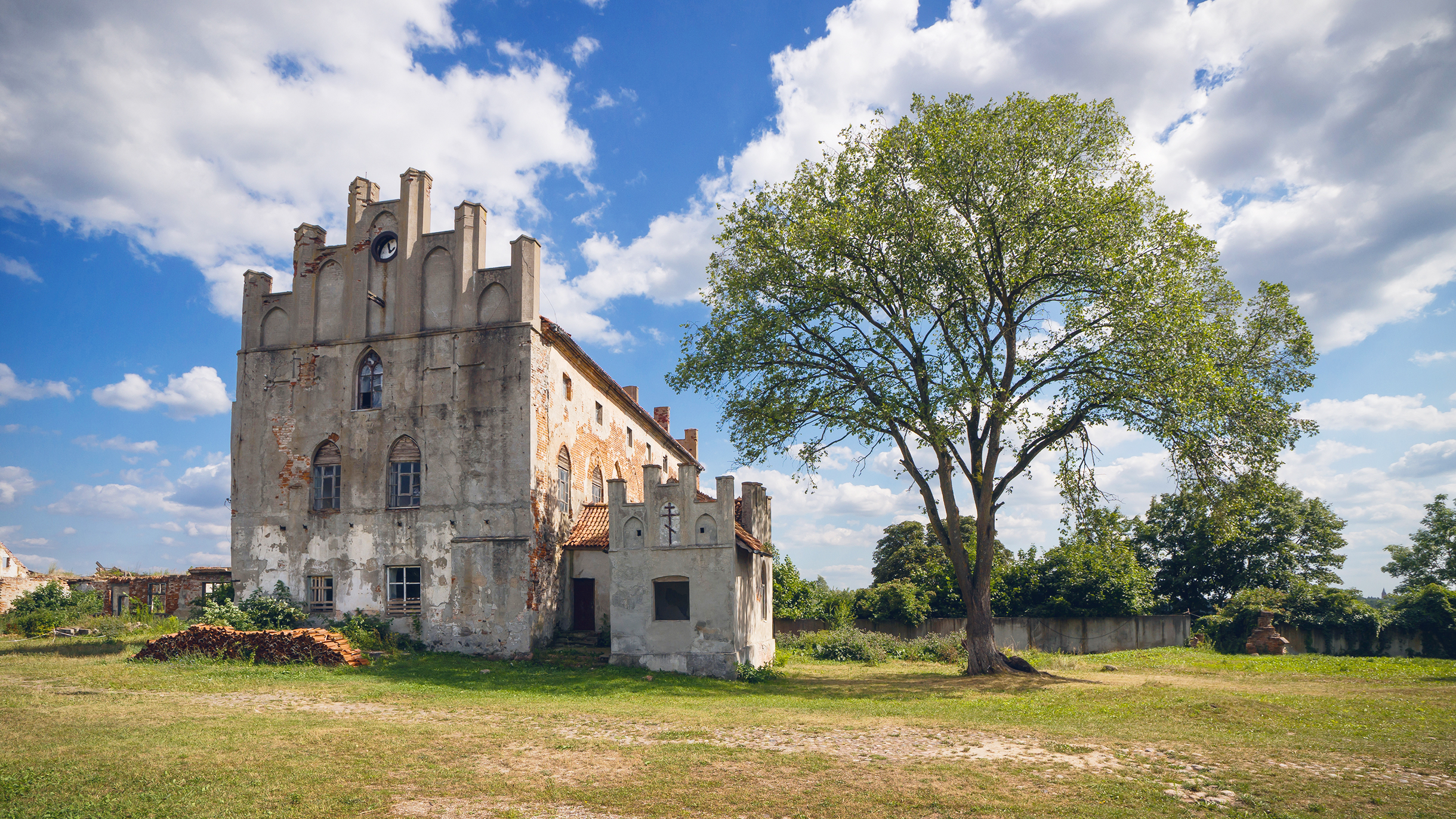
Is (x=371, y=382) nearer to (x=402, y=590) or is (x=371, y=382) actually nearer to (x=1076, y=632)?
(x=402, y=590)

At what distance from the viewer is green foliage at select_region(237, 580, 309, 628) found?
22031 mm

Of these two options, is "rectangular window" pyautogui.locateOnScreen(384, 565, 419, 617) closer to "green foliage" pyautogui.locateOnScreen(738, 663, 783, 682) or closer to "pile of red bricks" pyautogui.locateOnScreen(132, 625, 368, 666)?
"pile of red bricks" pyautogui.locateOnScreen(132, 625, 368, 666)

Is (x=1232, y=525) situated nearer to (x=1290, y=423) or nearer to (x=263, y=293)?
(x=1290, y=423)

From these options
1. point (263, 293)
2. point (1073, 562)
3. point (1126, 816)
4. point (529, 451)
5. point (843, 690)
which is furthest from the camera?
point (1073, 562)

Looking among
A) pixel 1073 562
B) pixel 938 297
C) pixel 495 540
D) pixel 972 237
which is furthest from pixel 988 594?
pixel 495 540

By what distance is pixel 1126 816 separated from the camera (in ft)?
25.8

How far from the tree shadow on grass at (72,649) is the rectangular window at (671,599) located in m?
13.1

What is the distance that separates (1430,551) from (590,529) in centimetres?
4389

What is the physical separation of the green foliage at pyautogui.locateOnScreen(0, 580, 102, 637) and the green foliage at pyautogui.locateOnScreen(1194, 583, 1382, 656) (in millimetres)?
40777

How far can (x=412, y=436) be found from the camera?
23328 mm

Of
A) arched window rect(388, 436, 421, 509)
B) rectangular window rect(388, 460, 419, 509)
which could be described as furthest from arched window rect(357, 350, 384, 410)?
rectangular window rect(388, 460, 419, 509)

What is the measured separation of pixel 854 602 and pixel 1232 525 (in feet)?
50.8

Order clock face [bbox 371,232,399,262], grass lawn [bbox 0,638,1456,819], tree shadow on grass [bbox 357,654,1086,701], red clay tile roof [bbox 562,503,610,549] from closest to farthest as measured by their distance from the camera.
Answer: grass lawn [bbox 0,638,1456,819], tree shadow on grass [bbox 357,654,1086,701], red clay tile roof [bbox 562,503,610,549], clock face [bbox 371,232,399,262]

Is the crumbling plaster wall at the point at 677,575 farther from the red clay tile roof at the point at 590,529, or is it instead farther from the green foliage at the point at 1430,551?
the green foliage at the point at 1430,551
